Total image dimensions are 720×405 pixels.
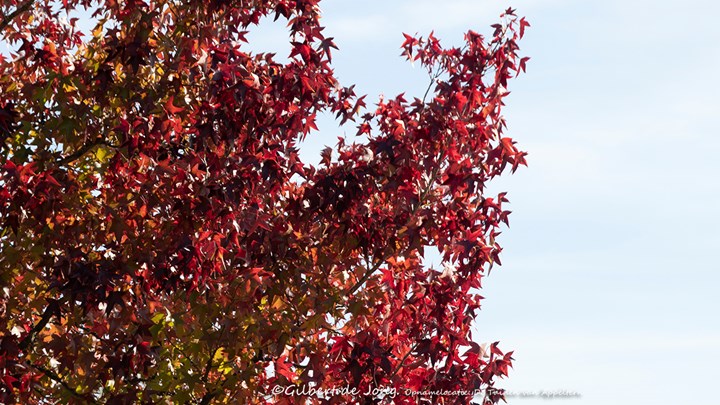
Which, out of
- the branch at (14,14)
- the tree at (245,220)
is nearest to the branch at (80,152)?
the tree at (245,220)

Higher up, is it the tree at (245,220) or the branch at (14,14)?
the branch at (14,14)

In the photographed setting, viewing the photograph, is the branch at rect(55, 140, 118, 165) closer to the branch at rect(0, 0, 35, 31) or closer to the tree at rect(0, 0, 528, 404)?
the tree at rect(0, 0, 528, 404)

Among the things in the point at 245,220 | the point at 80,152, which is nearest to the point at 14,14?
the point at 80,152

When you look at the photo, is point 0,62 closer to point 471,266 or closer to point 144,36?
point 144,36

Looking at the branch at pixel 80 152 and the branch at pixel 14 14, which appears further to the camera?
the branch at pixel 14 14

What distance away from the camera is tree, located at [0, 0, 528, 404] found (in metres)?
8.35

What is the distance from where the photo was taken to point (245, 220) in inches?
324

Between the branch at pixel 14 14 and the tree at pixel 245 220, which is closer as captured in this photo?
the tree at pixel 245 220

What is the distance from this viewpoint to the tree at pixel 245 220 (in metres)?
8.35

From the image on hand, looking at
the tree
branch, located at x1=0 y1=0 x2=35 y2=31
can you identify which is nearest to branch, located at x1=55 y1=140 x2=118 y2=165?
the tree

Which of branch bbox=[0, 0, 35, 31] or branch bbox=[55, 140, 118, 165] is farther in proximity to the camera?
branch bbox=[0, 0, 35, 31]

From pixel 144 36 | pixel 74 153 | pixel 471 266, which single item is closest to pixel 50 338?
pixel 74 153

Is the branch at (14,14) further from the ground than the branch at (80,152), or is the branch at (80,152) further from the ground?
the branch at (14,14)

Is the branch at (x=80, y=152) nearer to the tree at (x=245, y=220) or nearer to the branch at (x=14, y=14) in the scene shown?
the tree at (x=245, y=220)
